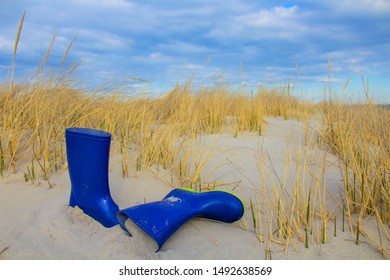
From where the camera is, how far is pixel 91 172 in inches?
76.8

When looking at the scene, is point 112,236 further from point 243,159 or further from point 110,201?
point 243,159

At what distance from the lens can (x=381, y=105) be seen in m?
4.45

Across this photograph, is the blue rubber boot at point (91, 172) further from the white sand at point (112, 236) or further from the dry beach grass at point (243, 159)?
the dry beach grass at point (243, 159)

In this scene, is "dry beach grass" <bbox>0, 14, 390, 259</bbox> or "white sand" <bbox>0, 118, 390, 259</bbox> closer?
"white sand" <bbox>0, 118, 390, 259</bbox>

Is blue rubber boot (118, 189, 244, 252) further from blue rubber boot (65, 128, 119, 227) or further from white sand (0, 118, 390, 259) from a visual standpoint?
blue rubber boot (65, 128, 119, 227)

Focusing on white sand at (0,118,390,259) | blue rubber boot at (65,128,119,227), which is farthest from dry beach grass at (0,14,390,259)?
blue rubber boot at (65,128,119,227)

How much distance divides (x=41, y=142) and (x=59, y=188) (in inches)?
21.0

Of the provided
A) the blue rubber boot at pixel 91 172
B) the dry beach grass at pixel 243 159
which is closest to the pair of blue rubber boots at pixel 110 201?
the blue rubber boot at pixel 91 172

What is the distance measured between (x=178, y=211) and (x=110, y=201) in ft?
1.40

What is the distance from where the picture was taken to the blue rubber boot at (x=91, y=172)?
6.25 feet

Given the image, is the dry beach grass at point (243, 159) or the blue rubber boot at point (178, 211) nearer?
the blue rubber boot at point (178, 211)

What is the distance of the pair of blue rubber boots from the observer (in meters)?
1.77

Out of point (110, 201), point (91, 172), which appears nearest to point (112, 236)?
point (110, 201)

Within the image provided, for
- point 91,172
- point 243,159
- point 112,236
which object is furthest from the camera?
point 243,159
